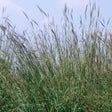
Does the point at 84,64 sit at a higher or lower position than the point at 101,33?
lower

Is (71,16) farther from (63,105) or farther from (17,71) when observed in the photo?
(63,105)

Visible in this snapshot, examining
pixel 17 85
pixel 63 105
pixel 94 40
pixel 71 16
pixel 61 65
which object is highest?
pixel 71 16

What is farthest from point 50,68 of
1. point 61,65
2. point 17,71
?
point 17,71

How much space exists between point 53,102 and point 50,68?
620 mm

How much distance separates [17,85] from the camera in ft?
14.1

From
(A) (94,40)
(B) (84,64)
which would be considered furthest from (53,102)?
(A) (94,40)

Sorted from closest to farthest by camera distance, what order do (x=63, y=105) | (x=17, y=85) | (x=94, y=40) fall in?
1. (x=63, y=105)
2. (x=17, y=85)
3. (x=94, y=40)

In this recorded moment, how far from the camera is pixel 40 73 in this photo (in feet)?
14.2

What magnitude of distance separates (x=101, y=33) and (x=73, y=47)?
0.43m

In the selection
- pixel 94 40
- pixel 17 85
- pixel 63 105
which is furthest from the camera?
pixel 94 40

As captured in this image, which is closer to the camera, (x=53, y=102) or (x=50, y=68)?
(x=53, y=102)

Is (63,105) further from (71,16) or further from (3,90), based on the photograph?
(71,16)

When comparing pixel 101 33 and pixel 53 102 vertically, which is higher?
pixel 101 33

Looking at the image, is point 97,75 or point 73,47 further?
point 73,47
